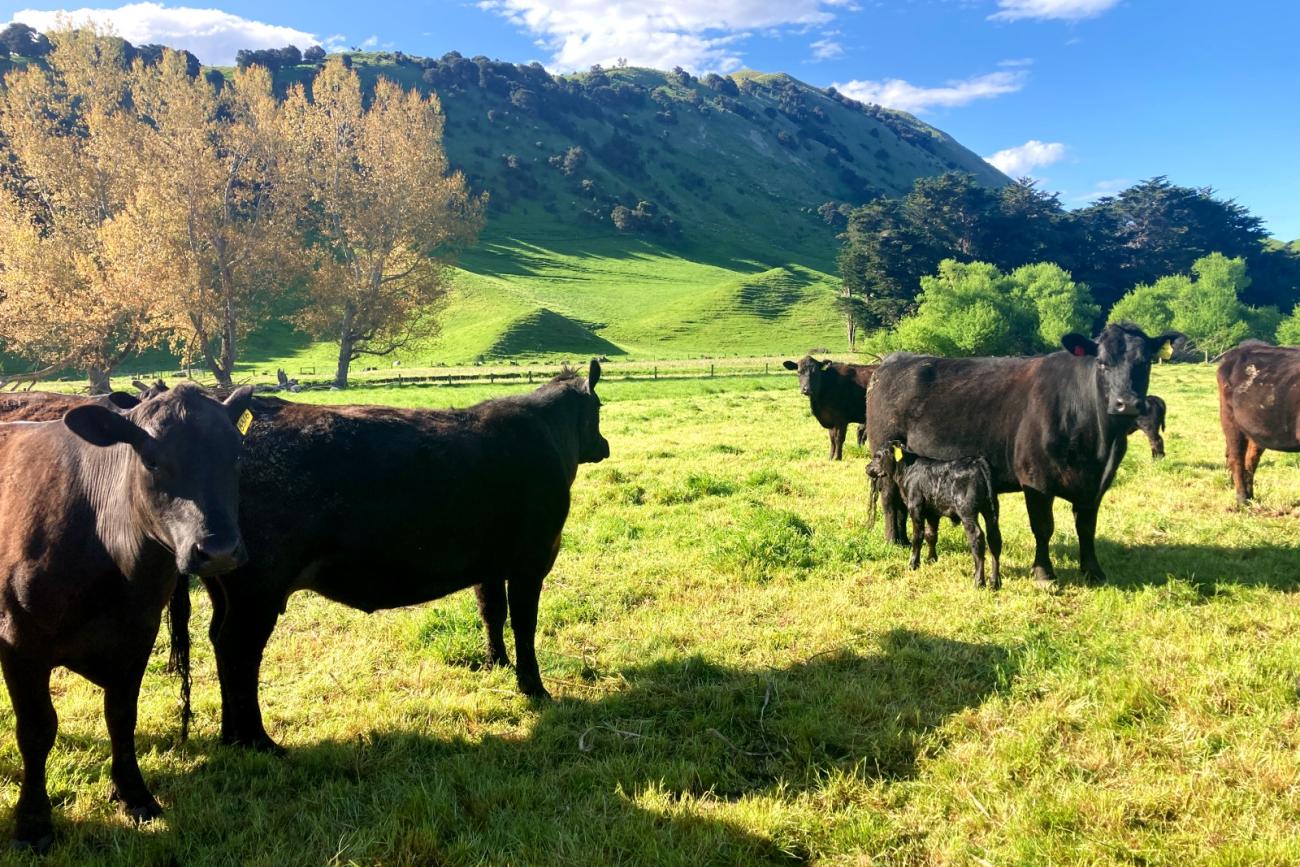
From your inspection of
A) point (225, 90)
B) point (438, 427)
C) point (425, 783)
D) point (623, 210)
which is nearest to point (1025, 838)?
point (425, 783)

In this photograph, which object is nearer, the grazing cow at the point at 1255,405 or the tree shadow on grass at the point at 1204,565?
the tree shadow on grass at the point at 1204,565

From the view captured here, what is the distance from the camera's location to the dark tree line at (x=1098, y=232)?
241ft

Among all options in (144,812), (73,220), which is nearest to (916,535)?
(144,812)

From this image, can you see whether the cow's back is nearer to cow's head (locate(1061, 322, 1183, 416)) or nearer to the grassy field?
the grassy field

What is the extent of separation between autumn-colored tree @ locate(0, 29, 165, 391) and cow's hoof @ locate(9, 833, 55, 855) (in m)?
31.9

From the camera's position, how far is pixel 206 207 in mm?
32844

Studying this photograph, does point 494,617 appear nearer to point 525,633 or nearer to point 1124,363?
point 525,633

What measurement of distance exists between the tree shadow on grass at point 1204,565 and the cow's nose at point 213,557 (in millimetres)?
7414

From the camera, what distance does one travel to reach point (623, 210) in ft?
374

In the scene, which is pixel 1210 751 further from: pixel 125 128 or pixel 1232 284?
pixel 1232 284

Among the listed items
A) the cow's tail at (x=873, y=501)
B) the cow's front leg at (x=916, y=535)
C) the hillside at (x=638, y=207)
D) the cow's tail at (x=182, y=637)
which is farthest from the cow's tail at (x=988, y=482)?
the hillside at (x=638, y=207)

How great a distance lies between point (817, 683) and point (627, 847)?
2073 millimetres

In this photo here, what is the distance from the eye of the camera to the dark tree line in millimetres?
73312

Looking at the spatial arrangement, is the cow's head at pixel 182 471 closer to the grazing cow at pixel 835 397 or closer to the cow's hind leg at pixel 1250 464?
the grazing cow at pixel 835 397
